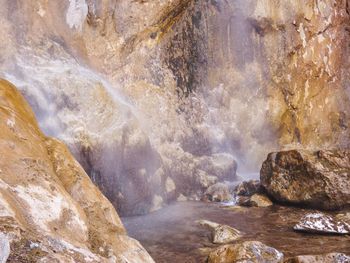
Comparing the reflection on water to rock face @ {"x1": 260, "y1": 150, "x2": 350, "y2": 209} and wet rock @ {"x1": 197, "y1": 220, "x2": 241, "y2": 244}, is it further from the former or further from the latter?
rock face @ {"x1": 260, "y1": 150, "x2": 350, "y2": 209}

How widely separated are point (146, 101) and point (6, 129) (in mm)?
9000

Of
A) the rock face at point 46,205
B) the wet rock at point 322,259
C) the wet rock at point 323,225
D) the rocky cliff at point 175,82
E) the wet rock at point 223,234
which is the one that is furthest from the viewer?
the rocky cliff at point 175,82

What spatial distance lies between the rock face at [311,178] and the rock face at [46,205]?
645 cm

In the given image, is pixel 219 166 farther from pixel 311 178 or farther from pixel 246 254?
pixel 246 254

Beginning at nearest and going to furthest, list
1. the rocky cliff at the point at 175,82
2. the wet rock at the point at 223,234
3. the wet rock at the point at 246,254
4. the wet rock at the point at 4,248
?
the wet rock at the point at 4,248 < the wet rock at the point at 246,254 < the wet rock at the point at 223,234 < the rocky cliff at the point at 175,82

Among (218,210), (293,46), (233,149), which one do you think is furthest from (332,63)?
(218,210)

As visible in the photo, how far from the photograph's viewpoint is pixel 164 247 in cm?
761

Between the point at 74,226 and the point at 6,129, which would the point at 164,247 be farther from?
the point at 6,129

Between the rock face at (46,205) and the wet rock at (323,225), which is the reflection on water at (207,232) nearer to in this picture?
the wet rock at (323,225)

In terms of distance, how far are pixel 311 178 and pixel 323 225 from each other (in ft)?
8.20

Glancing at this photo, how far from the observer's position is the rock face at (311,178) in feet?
33.2

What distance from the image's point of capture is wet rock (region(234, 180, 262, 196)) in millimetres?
12177

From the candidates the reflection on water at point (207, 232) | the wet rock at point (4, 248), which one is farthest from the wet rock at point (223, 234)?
the wet rock at point (4, 248)

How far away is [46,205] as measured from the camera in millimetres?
4312
